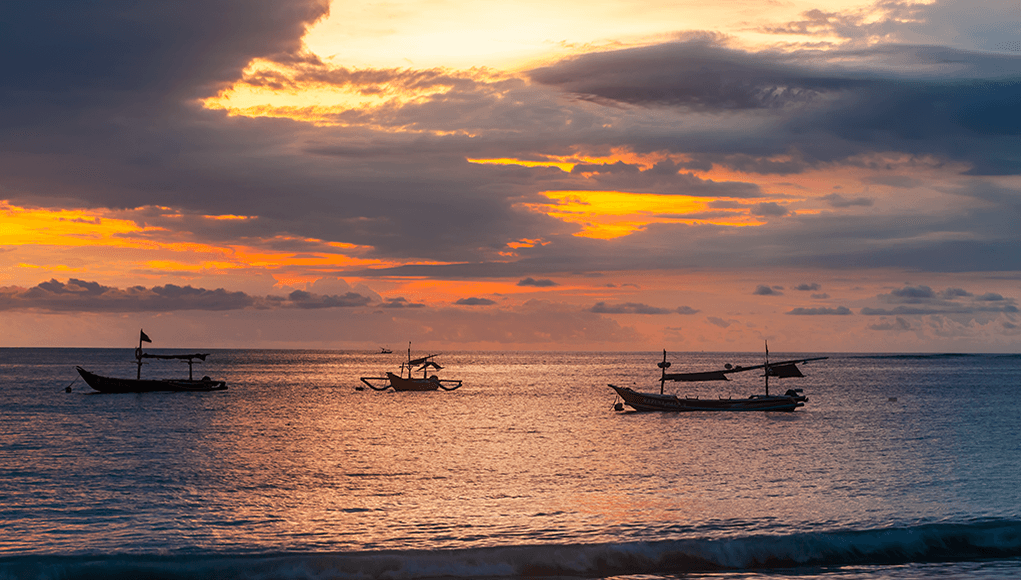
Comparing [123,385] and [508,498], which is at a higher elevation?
[123,385]

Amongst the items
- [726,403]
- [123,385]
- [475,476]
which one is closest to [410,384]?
[123,385]

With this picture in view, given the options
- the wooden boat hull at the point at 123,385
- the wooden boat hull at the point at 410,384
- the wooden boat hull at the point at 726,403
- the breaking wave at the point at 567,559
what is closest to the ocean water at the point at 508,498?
the breaking wave at the point at 567,559

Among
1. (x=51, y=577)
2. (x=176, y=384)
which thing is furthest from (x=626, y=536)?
(x=176, y=384)

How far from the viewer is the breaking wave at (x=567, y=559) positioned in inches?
982

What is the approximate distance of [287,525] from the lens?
3325 cm

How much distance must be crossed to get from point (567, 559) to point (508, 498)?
13372mm

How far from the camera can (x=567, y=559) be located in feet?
85.8

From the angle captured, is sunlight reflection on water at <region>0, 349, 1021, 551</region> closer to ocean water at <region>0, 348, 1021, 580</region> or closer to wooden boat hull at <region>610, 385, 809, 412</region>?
ocean water at <region>0, 348, 1021, 580</region>

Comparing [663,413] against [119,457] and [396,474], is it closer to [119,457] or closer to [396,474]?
[396,474]

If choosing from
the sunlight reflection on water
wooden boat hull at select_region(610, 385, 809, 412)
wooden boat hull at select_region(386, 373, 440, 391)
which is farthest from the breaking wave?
wooden boat hull at select_region(386, 373, 440, 391)

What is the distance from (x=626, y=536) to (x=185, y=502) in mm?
21351

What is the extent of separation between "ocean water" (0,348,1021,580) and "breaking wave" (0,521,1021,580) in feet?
0.26

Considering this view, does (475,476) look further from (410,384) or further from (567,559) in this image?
(410,384)

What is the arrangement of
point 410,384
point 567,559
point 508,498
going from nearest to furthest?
1. point 567,559
2. point 508,498
3. point 410,384
